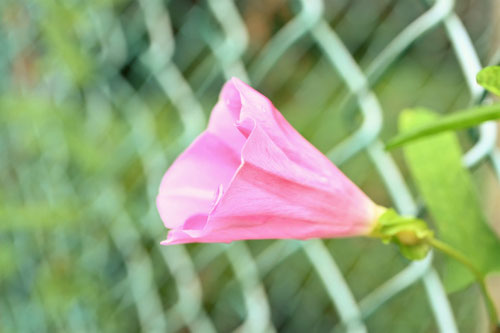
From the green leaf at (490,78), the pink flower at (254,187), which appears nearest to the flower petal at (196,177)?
the pink flower at (254,187)

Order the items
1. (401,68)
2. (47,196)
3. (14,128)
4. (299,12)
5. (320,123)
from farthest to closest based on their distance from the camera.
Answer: (401,68)
(320,123)
(14,128)
(47,196)
(299,12)

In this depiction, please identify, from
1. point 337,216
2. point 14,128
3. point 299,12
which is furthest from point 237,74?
point 14,128

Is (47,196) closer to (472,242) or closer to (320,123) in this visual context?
(320,123)

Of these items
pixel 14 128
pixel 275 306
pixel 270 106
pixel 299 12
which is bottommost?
pixel 275 306

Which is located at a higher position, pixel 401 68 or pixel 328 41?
pixel 401 68

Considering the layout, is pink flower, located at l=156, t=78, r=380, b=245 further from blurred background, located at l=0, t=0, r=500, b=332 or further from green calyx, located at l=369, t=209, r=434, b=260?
blurred background, located at l=0, t=0, r=500, b=332

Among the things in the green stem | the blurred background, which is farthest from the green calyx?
the blurred background
